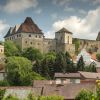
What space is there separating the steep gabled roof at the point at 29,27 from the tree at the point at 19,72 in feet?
82.8

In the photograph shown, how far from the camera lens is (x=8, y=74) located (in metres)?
69.2

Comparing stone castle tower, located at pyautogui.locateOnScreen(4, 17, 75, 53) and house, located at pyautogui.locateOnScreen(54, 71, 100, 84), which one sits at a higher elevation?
stone castle tower, located at pyautogui.locateOnScreen(4, 17, 75, 53)

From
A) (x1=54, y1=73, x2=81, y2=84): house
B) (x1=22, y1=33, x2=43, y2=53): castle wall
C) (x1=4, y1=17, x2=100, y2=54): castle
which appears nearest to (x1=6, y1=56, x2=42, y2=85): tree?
(x1=54, y1=73, x2=81, y2=84): house

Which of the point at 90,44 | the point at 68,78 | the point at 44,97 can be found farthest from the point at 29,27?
the point at 44,97

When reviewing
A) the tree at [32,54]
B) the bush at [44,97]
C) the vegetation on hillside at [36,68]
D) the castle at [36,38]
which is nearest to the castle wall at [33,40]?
the castle at [36,38]

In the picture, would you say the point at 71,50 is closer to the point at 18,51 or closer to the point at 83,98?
the point at 18,51

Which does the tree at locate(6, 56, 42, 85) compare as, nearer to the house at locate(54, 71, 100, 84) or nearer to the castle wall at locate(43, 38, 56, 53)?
the house at locate(54, 71, 100, 84)

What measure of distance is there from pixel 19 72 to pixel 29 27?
36.9 m

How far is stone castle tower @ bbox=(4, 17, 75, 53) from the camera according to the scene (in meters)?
101

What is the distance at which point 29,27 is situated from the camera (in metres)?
103

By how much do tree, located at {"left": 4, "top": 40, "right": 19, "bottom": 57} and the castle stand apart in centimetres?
288

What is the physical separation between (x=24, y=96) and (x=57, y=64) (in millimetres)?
31586

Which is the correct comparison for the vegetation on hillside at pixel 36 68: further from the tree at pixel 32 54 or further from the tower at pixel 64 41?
the tower at pixel 64 41

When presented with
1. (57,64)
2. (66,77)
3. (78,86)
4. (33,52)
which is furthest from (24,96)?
(33,52)
